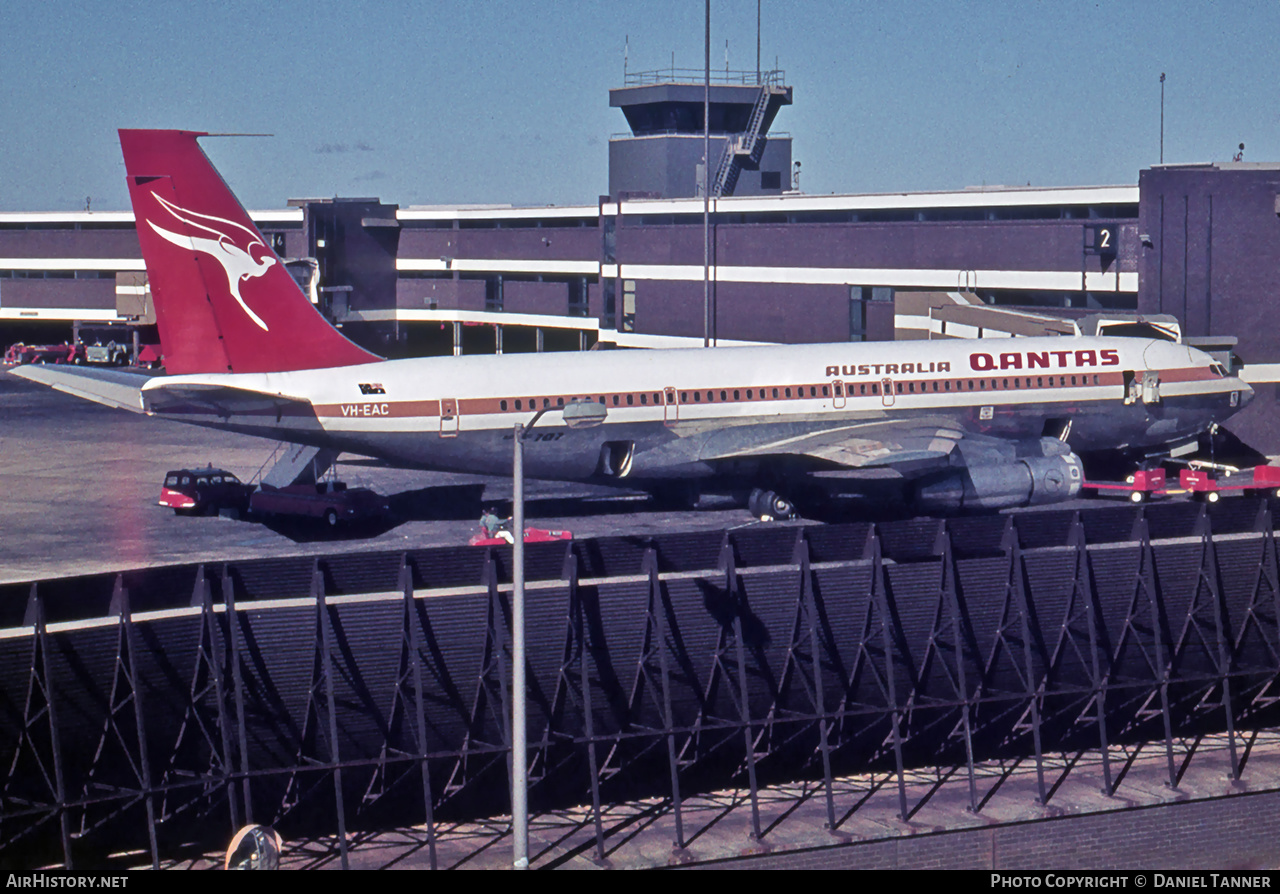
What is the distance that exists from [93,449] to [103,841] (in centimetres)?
3442

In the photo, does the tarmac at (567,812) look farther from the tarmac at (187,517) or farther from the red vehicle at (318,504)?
the red vehicle at (318,504)

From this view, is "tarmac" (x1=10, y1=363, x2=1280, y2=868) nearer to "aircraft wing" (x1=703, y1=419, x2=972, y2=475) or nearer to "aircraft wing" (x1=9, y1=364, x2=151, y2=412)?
"aircraft wing" (x1=703, y1=419, x2=972, y2=475)

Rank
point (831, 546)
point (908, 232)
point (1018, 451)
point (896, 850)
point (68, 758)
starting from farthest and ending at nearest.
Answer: point (908, 232) < point (1018, 451) < point (831, 546) < point (896, 850) < point (68, 758)

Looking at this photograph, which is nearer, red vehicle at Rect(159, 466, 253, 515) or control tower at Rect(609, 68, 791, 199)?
red vehicle at Rect(159, 466, 253, 515)

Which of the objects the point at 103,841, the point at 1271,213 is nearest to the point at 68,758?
the point at 103,841

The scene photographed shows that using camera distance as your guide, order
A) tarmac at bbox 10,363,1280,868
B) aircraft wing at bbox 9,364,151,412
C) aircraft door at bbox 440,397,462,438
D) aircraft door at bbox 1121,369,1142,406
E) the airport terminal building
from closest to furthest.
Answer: tarmac at bbox 10,363,1280,868
aircraft wing at bbox 9,364,151,412
aircraft door at bbox 440,397,462,438
aircraft door at bbox 1121,369,1142,406
the airport terminal building

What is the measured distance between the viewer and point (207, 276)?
1566 inches

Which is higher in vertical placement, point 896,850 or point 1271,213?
point 1271,213

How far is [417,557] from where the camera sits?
98.9 ft

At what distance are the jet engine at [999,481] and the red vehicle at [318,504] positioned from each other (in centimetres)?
1689

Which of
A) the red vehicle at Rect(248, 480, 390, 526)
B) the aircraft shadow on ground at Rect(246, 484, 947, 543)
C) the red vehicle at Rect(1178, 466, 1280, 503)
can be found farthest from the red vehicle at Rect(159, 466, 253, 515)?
the red vehicle at Rect(1178, 466, 1280, 503)

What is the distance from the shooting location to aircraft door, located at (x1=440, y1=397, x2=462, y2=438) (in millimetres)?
40844

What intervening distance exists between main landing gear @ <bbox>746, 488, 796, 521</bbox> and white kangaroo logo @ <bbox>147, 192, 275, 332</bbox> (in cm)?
1586
